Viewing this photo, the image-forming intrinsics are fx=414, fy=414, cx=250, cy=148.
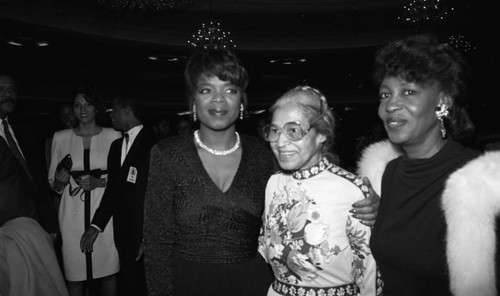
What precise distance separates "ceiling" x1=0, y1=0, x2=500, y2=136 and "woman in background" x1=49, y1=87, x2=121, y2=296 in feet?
18.5

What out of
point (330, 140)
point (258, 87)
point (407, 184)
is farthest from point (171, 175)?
point (258, 87)

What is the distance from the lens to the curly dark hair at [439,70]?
1.42 meters

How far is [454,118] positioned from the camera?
56.9 inches

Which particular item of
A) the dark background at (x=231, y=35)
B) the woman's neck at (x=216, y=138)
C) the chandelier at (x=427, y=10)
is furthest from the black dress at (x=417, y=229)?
the chandelier at (x=427, y=10)

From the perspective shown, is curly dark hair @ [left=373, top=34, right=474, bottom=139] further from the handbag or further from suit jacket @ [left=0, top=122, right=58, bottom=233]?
the handbag

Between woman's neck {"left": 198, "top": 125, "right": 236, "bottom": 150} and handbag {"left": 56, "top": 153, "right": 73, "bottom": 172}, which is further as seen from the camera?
handbag {"left": 56, "top": 153, "right": 73, "bottom": 172}

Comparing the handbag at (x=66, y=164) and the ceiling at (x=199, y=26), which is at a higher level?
the ceiling at (x=199, y=26)

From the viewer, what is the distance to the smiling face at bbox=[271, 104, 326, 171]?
1.60 metres

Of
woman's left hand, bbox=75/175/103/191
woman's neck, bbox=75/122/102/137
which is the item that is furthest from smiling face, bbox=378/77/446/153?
woman's neck, bbox=75/122/102/137

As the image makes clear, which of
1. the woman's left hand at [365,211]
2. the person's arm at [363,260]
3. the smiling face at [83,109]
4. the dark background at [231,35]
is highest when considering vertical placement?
the dark background at [231,35]

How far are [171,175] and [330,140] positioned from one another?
27.5 inches

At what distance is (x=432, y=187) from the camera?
1.41 m

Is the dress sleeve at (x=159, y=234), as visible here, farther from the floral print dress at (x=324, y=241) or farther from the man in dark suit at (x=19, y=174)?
the man in dark suit at (x=19, y=174)

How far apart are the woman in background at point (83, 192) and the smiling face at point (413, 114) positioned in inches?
91.3
